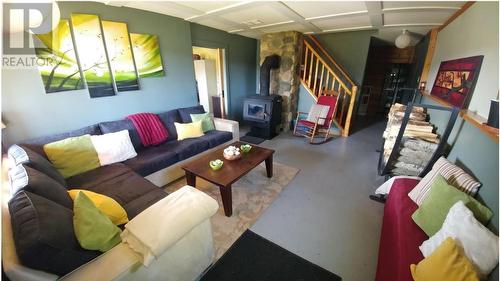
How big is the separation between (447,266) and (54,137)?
3277 mm

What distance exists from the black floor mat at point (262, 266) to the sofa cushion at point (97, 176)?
1349 millimetres

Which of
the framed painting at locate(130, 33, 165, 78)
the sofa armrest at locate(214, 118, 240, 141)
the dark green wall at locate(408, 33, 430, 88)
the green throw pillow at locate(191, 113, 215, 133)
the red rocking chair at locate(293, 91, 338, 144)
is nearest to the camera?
the framed painting at locate(130, 33, 165, 78)

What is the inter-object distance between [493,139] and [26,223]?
253cm

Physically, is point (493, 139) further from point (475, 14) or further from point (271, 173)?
point (271, 173)

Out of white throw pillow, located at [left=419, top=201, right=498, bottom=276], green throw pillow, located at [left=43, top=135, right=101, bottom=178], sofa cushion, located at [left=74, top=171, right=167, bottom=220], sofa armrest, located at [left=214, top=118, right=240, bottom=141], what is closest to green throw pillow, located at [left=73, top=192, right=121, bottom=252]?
sofa cushion, located at [left=74, top=171, right=167, bottom=220]

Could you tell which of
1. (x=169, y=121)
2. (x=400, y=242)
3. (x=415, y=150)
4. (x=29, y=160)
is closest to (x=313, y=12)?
(x=415, y=150)

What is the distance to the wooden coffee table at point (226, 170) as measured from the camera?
1949 millimetres

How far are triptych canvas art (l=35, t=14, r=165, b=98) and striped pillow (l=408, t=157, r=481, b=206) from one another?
346 cm

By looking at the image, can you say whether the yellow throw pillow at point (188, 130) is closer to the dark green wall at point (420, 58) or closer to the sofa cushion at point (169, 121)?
the sofa cushion at point (169, 121)

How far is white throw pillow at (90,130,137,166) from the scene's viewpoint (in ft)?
7.20

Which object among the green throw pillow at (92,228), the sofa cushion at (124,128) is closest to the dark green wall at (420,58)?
the sofa cushion at (124,128)

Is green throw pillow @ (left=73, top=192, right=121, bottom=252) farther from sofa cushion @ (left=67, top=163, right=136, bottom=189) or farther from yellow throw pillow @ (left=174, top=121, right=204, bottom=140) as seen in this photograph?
yellow throw pillow @ (left=174, top=121, right=204, bottom=140)

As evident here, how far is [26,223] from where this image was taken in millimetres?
855

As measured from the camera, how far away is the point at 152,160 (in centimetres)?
233
